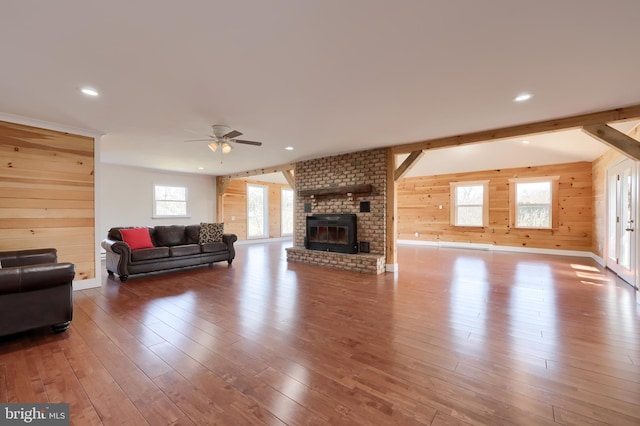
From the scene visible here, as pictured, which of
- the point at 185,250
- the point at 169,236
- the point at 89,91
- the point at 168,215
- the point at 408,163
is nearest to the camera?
the point at 89,91

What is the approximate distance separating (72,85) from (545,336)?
5.35m

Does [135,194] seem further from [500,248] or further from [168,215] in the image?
[500,248]

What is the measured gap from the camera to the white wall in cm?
733

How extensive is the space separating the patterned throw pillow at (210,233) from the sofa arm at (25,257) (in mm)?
2672

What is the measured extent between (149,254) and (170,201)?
4.09 meters

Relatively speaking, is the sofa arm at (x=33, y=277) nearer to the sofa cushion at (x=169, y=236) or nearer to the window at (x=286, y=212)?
the sofa cushion at (x=169, y=236)

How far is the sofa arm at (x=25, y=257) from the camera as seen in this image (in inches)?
129

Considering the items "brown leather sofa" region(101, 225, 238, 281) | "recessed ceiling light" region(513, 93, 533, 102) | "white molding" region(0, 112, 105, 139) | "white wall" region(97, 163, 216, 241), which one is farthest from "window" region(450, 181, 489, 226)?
"white molding" region(0, 112, 105, 139)

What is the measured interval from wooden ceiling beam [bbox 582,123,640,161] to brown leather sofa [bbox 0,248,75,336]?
21.2 feet

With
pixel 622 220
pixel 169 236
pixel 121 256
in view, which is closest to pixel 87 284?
pixel 121 256

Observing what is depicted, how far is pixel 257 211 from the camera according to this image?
10859 mm

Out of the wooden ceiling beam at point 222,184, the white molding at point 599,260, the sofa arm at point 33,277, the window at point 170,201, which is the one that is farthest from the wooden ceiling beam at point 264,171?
the white molding at point 599,260

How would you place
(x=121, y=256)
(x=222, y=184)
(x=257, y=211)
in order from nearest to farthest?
(x=121, y=256)
(x=222, y=184)
(x=257, y=211)

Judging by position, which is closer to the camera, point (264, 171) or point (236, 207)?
point (264, 171)
